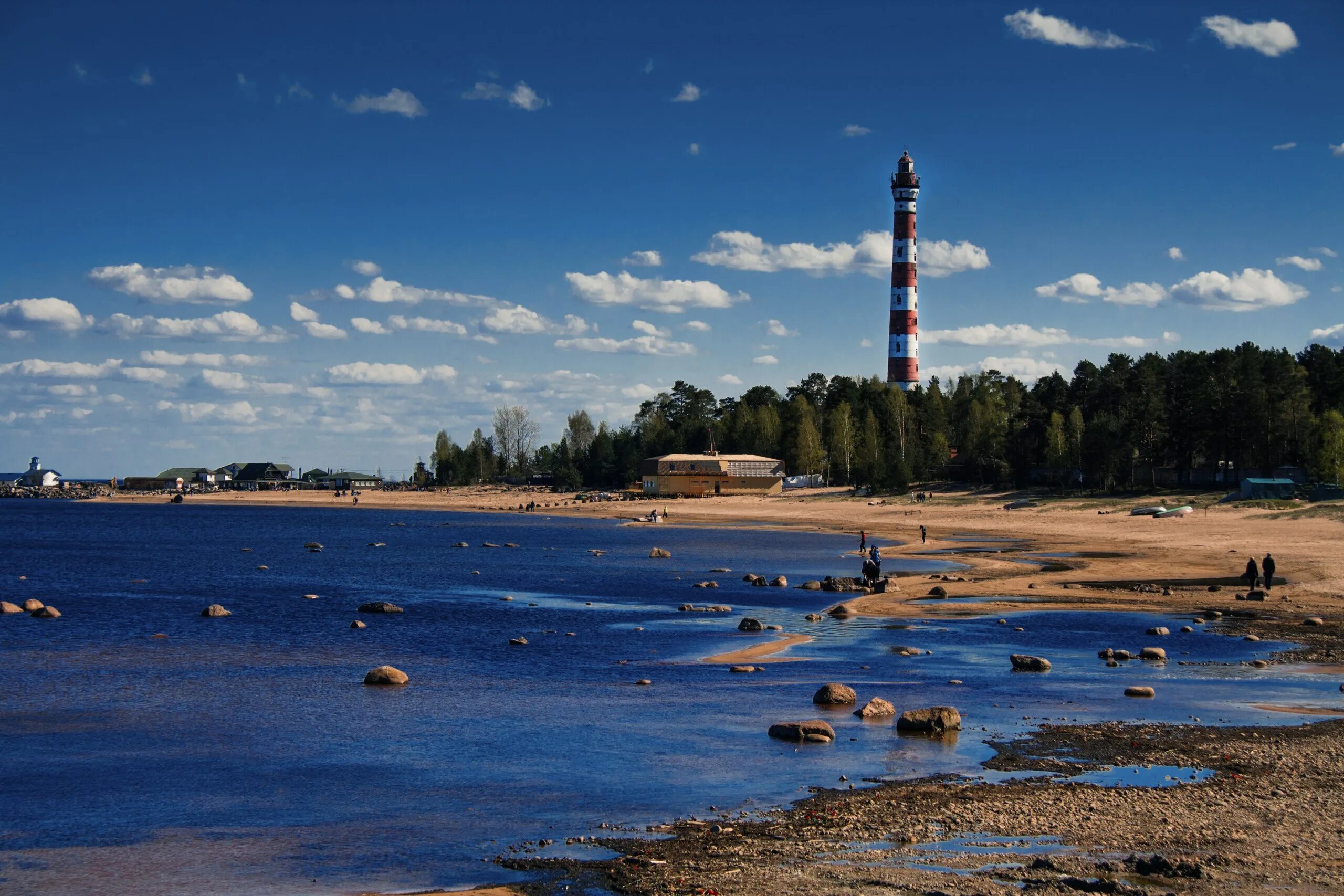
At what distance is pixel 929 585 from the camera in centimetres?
6003

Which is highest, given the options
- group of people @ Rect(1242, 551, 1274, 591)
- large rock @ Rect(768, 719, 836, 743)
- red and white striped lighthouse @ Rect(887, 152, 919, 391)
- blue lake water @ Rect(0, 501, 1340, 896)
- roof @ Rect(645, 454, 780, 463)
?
red and white striped lighthouse @ Rect(887, 152, 919, 391)

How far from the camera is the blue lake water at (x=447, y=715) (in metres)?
21.0

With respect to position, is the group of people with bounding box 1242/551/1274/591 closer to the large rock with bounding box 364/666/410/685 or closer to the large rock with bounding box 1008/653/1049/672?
the large rock with bounding box 1008/653/1049/672

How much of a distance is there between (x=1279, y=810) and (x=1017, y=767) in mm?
5112

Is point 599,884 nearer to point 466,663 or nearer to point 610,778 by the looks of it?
point 610,778

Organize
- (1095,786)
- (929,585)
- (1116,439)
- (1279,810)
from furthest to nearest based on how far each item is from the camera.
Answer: (1116,439)
(929,585)
(1095,786)
(1279,810)

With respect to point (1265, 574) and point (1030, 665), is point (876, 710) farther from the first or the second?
point (1265, 574)

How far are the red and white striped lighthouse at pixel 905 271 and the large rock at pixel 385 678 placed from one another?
132 metres

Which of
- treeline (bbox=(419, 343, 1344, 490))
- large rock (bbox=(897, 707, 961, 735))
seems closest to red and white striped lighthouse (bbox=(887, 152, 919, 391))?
treeline (bbox=(419, 343, 1344, 490))

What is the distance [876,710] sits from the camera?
95.8ft

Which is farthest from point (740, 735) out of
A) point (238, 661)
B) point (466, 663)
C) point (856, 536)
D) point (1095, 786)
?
point (856, 536)

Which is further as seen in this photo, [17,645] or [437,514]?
[437,514]

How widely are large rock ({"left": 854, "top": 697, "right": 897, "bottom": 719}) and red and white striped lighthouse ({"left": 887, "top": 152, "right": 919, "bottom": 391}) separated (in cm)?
13516

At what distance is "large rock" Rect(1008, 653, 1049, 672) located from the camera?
118ft
